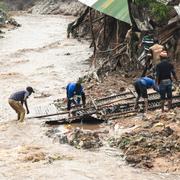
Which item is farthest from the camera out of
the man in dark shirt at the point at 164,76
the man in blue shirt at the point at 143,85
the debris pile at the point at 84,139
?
the man in blue shirt at the point at 143,85

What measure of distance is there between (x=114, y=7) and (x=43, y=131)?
7553 mm

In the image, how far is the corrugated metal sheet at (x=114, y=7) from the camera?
59.1ft

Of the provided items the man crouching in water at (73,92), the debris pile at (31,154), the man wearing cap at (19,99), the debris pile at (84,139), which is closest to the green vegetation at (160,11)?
the man crouching in water at (73,92)

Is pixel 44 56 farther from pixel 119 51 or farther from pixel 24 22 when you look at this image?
pixel 24 22

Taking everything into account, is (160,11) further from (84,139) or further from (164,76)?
(84,139)

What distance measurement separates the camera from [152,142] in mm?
10547

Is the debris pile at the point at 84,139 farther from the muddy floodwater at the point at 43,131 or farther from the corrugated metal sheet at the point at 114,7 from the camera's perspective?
the corrugated metal sheet at the point at 114,7

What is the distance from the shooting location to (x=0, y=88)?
19906 mm

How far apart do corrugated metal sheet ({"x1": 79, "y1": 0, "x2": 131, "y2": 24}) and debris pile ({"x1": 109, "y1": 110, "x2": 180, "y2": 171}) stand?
22.4ft

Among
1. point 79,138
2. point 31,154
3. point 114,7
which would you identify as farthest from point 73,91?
point 114,7

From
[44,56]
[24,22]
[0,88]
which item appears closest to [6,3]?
[24,22]

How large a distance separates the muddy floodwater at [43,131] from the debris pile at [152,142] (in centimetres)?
25

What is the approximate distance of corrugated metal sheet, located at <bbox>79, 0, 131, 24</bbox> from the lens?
1800 cm

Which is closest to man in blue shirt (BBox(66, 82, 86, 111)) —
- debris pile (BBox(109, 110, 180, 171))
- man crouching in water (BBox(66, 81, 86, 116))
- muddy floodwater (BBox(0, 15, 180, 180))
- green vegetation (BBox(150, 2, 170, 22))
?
man crouching in water (BBox(66, 81, 86, 116))
